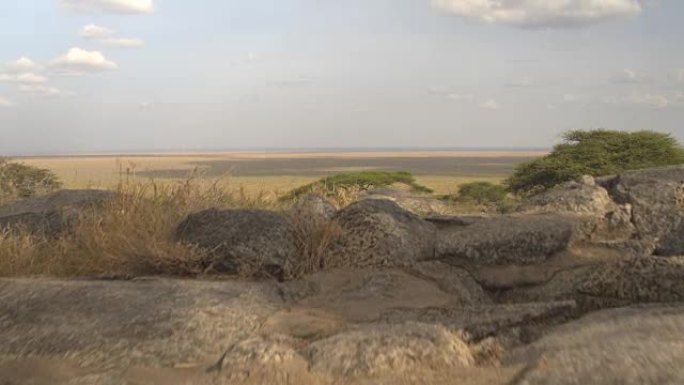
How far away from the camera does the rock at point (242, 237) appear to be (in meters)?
6.01

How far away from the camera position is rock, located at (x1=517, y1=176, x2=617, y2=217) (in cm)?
882

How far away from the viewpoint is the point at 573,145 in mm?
22641

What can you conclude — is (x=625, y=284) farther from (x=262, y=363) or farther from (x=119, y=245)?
(x=119, y=245)

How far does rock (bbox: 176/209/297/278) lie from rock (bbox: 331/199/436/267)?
0.48m

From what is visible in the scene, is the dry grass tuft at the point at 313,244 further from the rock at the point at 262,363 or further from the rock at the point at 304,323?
the rock at the point at 262,363

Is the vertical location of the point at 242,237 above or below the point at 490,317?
above

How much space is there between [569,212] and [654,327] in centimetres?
480

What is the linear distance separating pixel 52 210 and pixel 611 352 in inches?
268

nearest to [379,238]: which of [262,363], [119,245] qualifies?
[119,245]

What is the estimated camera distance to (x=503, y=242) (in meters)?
6.59

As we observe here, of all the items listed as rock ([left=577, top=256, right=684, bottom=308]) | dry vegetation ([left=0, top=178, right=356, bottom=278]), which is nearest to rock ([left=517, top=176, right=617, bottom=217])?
rock ([left=577, top=256, right=684, bottom=308])

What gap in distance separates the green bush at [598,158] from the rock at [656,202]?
10.8 metres

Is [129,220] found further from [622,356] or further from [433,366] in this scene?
[622,356]

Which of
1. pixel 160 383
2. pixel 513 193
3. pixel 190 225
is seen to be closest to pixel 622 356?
pixel 160 383
